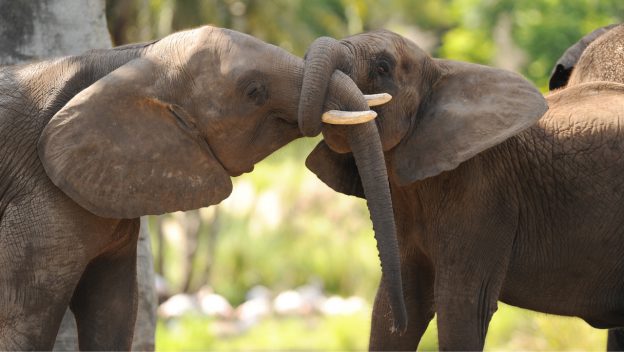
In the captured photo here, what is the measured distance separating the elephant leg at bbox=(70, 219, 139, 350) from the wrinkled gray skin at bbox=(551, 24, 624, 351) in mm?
2796

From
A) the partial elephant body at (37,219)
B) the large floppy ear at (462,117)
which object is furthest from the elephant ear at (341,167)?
the partial elephant body at (37,219)

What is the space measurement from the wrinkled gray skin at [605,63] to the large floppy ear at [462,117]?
121cm

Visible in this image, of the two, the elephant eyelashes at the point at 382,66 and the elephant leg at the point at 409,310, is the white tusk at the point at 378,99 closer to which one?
the elephant eyelashes at the point at 382,66

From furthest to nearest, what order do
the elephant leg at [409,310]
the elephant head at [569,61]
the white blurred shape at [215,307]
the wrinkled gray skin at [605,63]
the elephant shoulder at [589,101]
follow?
the white blurred shape at [215,307]
the elephant head at [569,61]
the wrinkled gray skin at [605,63]
the elephant leg at [409,310]
the elephant shoulder at [589,101]

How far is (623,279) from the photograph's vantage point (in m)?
6.42

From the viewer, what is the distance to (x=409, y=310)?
6.63m

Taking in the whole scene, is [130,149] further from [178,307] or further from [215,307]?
[178,307]

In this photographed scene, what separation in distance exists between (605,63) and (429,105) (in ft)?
5.26

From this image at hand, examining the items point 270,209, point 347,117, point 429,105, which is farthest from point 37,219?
point 270,209

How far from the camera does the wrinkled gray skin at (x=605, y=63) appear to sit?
23.9ft

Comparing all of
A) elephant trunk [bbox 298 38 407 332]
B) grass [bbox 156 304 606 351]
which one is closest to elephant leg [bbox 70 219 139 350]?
elephant trunk [bbox 298 38 407 332]

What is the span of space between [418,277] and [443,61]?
1097 millimetres

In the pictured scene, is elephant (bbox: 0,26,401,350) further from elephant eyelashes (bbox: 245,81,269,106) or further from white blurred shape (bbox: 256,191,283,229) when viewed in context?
white blurred shape (bbox: 256,191,283,229)

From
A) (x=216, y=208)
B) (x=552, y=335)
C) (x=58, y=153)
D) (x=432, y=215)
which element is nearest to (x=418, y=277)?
(x=432, y=215)
